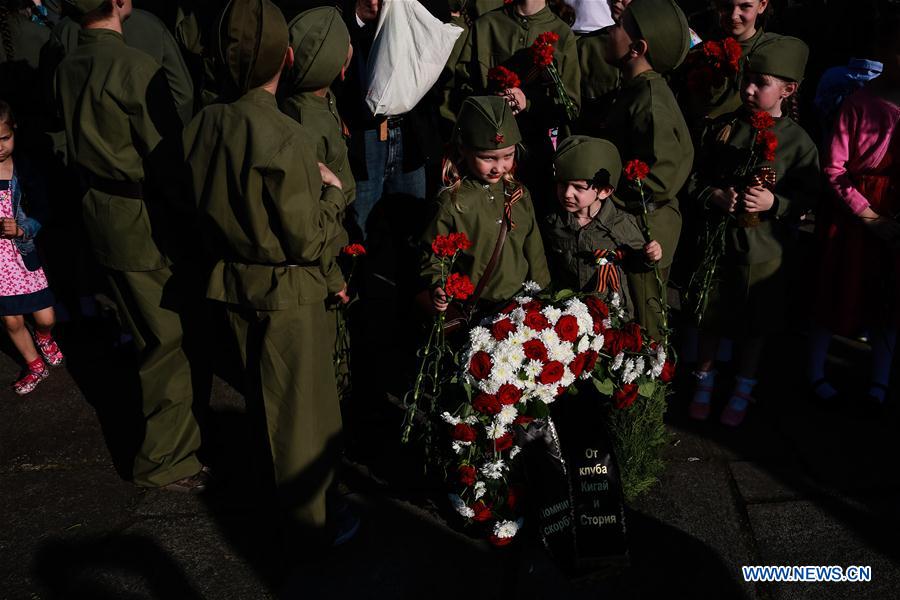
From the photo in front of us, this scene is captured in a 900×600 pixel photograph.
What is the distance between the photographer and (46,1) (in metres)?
6.08

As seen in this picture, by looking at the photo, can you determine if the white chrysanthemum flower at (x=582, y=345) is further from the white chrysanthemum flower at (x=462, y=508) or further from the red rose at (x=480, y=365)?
the white chrysanthemum flower at (x=462, y=508)

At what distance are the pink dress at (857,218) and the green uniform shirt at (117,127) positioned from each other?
338 cm

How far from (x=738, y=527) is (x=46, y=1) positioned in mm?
6097

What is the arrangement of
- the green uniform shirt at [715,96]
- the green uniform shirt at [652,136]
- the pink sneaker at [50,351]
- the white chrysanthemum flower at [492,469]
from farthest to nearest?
the pink sneaker at [50,351], the green uniform shirt at [715,96], the green uniform shirt at [652,136], the white chrysanthemum flower at [492,469]

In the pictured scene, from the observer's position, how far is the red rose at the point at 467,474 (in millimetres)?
3363

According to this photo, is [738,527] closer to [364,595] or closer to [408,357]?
[364,595]

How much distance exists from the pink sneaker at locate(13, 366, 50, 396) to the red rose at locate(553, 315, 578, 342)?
351cm

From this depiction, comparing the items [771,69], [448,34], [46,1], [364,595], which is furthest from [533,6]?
[46,1]

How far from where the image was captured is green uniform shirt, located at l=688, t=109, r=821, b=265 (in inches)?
155

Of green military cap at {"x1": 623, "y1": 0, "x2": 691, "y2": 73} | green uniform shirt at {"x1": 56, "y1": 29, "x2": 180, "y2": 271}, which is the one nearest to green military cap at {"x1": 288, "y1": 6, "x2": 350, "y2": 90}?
green uniform shirt at {"x1": 56, "y1": 29, "x2": 180, "y2": 271}

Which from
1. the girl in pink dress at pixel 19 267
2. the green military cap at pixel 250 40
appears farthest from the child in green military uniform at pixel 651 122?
the girl in pink dress at pixel 19 267

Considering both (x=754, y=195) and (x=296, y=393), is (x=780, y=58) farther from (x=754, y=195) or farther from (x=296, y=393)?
(x=296, y=393)

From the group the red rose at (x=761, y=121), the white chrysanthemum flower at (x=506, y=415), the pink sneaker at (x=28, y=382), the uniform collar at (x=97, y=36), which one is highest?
the uniform collar at (x=97, y=36)

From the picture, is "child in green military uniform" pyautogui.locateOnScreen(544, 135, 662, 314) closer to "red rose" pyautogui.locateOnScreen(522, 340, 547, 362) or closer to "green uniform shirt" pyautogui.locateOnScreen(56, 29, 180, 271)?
"red rose" pyautogui.locateOnScreen(522, 340, 547, 362)
